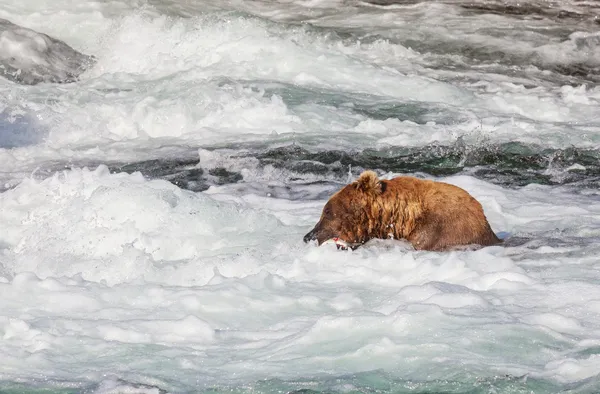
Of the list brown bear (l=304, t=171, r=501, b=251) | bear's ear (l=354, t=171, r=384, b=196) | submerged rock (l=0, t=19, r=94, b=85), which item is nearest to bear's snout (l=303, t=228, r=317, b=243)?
brown bear (l=304, t=171, r=501, b=251)

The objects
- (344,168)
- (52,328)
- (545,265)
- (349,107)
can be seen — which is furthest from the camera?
(349,107)

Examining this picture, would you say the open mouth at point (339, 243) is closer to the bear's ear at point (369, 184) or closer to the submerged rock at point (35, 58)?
the bear's ear at point (369, 184)

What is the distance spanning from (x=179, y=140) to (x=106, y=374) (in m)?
5.70

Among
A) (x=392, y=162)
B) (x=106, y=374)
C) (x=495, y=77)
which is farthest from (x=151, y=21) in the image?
(x=106, y=374)

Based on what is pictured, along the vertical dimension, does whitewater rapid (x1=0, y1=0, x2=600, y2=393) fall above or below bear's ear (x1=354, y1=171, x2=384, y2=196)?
below

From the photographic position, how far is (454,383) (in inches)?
190

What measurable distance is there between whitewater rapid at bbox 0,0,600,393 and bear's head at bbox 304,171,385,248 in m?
0.12

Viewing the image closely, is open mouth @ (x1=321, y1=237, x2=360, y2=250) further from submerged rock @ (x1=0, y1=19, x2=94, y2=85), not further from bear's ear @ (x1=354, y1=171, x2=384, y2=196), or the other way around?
submerged rock @ (x1=0, y1=19, x2=94, y2=85)

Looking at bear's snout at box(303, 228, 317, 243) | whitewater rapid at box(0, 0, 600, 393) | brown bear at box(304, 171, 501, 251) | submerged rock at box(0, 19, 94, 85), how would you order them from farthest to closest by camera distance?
submerged rock at box(0, 19, 94, 85)
bear's snout at box(303, 228, 317, 243)
brown bear at box(304, 171, 501, 251)
whitewater rapid at box(0, 0, 600, 393)

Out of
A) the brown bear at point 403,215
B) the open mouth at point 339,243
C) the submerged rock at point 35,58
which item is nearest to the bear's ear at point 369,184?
the brown bear at point 403,215

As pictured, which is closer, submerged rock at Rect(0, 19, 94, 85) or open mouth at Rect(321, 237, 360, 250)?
open mouth at Rect(321, 237, 360, 250)

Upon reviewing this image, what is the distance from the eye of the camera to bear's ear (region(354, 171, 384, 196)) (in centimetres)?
662

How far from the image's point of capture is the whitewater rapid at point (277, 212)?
203 inches

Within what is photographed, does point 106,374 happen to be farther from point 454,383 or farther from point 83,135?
point 83,135
